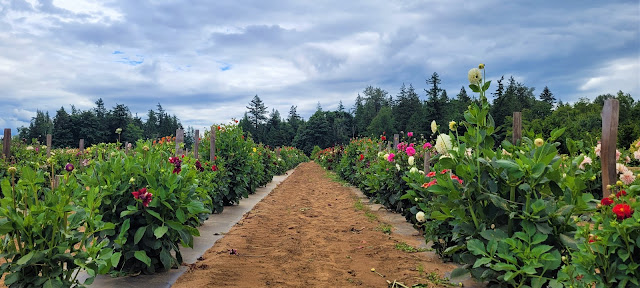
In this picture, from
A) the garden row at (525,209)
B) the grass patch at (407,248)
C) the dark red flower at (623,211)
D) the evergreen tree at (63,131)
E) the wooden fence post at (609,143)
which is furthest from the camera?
the evergreen tree at (63,131)

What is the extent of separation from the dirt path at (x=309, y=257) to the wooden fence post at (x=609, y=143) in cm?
152

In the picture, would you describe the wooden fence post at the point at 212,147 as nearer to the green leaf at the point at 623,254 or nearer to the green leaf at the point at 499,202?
the green leaf at the point at 499,202

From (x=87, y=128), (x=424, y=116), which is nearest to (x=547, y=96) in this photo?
(x=424, y=116)

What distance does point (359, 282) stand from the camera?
139 inches

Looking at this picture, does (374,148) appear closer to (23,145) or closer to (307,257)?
(307,257)

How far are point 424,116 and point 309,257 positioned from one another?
56.2 metres

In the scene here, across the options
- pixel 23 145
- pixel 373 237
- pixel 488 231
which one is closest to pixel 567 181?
pixel 488 231

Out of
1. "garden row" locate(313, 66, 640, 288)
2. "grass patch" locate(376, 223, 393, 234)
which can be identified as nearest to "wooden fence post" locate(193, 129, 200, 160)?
"grass patch" locate(376, 223, 393, 234)

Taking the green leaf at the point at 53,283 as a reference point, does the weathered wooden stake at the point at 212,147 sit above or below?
above

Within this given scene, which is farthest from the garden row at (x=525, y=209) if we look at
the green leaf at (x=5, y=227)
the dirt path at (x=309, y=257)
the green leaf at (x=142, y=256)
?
the green leaf at (x=5, y=227)

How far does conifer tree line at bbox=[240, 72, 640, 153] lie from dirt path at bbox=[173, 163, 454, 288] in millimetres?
25902

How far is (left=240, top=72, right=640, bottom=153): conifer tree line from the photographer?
1517 inches

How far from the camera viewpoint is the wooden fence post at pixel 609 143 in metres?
3.12

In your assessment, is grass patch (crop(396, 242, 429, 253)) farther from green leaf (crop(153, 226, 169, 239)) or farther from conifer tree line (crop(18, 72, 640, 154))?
conifer tree line (crop(18, 72, 640, 154))
